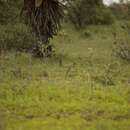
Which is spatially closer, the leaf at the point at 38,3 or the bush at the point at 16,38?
the leaf at the point at 38,3

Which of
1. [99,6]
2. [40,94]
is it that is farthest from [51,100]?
[99,6]

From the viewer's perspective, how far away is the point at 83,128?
776 centimetres

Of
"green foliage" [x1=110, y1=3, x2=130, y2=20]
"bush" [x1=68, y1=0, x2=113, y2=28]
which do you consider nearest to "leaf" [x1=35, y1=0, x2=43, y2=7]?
"bush" [x1=68, y1=0, x2=113, y2=28]

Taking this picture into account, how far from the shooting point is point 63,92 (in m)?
10.2

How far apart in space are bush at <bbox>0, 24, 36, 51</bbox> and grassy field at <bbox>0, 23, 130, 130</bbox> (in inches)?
51.2

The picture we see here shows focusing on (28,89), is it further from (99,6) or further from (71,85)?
(99,6)

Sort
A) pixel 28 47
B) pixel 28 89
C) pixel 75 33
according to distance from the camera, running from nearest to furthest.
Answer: pixel 28 89 → pixel 28 47 → pixel 75 33

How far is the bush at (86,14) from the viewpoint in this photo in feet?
90.1

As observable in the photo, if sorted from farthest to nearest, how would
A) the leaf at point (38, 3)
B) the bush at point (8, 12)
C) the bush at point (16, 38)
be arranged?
the bush at point (8, 12) → the bush at point (16, 38) → the leaf at point (38, 3)

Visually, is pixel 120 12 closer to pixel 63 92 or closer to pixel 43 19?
pixel 43 19

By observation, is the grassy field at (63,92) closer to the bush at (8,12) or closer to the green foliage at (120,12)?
the bush at (8,12)

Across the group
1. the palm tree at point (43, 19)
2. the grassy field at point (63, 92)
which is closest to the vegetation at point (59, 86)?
the grassy field at point (63, 92)

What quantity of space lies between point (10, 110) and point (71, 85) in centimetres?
246

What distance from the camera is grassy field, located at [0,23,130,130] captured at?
26.7ft
